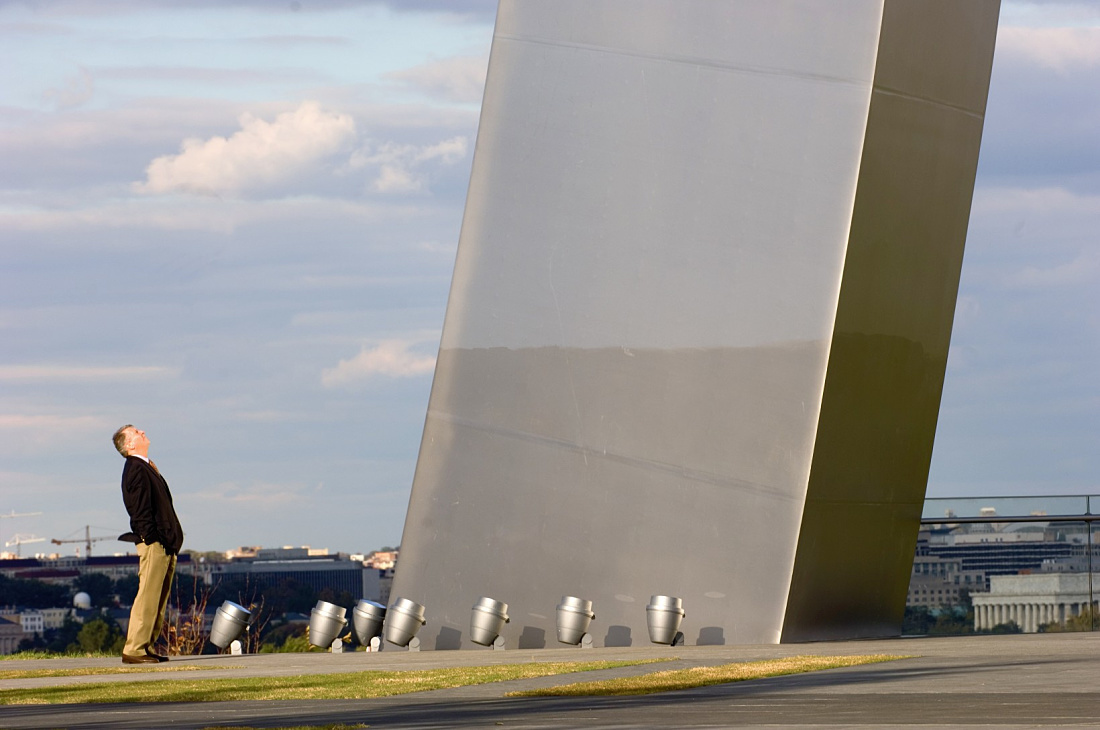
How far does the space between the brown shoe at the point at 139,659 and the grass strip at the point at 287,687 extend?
2230mm

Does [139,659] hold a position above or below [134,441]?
below

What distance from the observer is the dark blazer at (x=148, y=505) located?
1063 centimetres

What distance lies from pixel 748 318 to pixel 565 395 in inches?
68.1

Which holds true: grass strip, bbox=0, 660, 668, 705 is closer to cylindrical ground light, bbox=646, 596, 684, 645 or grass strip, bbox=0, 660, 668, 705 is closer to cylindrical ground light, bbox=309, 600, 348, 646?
cylindrical ground light, bbox=646, 596, 684, 645

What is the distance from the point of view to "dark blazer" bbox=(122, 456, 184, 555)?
34.9ft

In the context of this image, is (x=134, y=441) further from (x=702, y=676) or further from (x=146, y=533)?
(x=702, y=676)

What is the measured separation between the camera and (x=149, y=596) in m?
10.7

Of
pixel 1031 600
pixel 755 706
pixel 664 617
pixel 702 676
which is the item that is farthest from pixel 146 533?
pixel 1031 600

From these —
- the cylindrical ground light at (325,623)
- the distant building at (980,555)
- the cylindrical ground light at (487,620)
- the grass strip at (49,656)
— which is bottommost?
the grass strip at (49,656)

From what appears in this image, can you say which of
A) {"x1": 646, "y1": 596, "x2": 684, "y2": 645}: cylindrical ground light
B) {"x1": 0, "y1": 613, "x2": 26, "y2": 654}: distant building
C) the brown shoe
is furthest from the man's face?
{"x1": 0, "y1": 613, "x2": 26, "y2": 654}: distant building

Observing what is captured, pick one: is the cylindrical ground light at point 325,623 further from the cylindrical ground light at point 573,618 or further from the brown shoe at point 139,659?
the brown shoe at point 139,659

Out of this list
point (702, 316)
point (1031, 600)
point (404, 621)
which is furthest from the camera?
point (1031, 600)

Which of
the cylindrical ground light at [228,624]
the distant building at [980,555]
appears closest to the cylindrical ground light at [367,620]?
the cylindrical ground light at [228,624]

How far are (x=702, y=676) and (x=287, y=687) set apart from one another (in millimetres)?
2192
